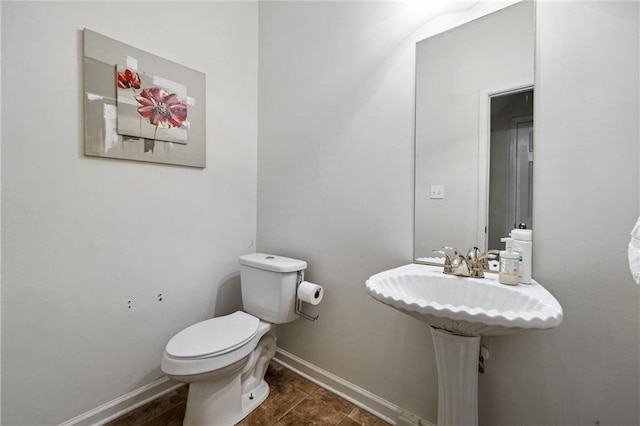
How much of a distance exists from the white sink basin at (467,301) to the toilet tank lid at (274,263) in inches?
23.8

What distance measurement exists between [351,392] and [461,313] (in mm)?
1067

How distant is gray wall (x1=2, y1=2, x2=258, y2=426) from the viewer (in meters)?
1.11

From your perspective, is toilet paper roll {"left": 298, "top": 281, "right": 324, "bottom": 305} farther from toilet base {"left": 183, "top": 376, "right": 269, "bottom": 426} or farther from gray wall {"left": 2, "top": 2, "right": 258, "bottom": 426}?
gray wall {"left": 2, "top": 2, "right": 258, "bottom": 426}

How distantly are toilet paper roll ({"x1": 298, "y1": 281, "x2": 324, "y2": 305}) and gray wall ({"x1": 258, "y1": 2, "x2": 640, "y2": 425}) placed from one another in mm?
99

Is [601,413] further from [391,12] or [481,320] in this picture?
[391,12]

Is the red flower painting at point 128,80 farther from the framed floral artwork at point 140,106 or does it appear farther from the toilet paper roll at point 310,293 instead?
the toilet paper roll at point 310,293

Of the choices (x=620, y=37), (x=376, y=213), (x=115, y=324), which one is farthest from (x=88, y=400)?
(x=620, y=37)

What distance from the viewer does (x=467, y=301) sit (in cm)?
102

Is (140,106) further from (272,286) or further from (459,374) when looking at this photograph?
(459,374)

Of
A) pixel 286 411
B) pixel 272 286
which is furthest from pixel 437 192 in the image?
pixel 286 411

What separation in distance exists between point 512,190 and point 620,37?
0.55m

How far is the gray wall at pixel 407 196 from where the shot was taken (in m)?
0.87

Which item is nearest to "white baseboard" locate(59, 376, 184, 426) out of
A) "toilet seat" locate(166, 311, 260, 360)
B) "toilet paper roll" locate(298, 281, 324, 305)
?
"toilet seat" locate(166, 311, 260, 360)

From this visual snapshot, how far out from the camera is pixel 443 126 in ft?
4.00
